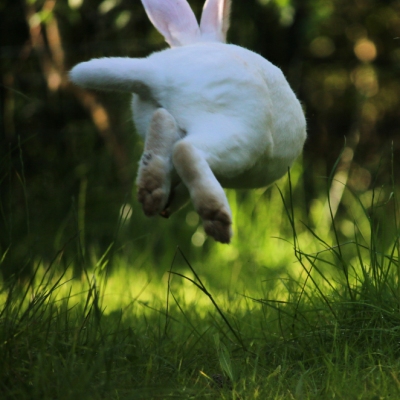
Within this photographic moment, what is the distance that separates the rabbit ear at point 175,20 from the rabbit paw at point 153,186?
651 millimetres

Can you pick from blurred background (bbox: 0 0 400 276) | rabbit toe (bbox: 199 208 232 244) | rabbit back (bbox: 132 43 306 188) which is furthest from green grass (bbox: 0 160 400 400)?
blurred background (bbox: 0 0 400 276)

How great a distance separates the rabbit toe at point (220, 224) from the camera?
1.51 m

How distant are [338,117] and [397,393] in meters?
5.48

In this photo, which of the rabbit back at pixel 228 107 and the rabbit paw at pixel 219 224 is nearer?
the rabbit paw at pixel 219 224

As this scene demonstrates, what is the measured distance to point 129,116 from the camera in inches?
154

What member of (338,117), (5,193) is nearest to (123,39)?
(5,193)

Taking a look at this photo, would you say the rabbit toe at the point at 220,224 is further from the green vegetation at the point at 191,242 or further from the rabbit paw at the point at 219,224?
the green vegetation at the point at 191,242

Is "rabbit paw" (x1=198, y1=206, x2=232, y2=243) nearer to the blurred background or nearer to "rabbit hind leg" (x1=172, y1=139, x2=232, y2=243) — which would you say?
"rabbit hind leg" (x1=172, y1=139, x2=232, y2=243)

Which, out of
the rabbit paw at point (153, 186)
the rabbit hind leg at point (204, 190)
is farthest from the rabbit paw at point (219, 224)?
the rabbit paw at point (153, 186)

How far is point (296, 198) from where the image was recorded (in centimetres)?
478

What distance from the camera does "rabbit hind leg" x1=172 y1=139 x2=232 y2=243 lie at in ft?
4.98

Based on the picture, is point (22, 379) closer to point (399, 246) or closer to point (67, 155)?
point (399, 246)

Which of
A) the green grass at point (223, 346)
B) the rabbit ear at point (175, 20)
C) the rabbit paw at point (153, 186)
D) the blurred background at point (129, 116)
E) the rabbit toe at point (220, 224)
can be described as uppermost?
the blurred background at point (129, 116)

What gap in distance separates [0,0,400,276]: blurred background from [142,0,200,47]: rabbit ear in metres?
1.53
